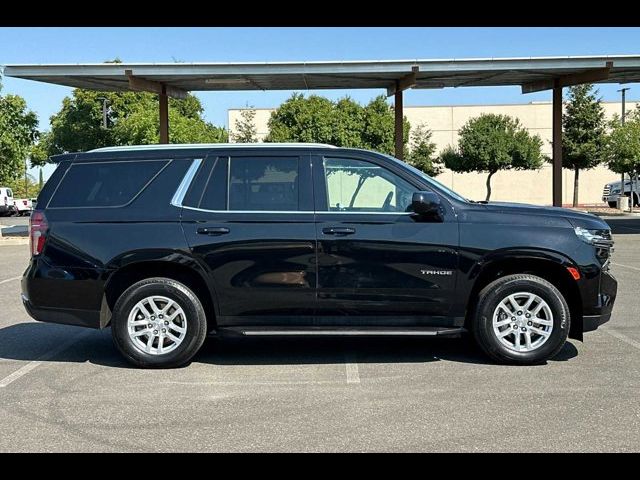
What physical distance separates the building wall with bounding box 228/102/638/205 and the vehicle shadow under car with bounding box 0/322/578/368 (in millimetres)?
52421

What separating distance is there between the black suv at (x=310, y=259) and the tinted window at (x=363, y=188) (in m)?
0.01

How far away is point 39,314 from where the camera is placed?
6551 millimetres

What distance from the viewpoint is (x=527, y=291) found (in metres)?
6.34

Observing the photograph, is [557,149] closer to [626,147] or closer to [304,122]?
[626,147]

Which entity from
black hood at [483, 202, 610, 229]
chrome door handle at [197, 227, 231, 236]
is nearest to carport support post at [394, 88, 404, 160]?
black hood at [483, 202, 610, 229]

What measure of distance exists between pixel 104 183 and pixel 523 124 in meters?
57.0

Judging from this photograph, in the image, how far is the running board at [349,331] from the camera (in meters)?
6.27

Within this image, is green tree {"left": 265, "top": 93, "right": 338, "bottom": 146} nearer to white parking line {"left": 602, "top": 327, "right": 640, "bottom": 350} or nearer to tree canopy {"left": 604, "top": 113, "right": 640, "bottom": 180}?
tree canopy {"left": 604, "top": 113, "right": 640, "bottom": 180}

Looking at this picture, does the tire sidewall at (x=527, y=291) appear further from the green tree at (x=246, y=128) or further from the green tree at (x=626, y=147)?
the green tree at (x=246, y=128)

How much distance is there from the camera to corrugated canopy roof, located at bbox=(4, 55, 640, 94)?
68.6 ft

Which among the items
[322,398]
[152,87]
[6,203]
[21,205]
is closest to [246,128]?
[21,205]
